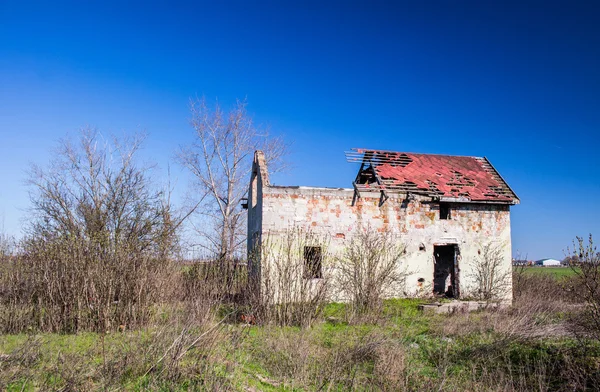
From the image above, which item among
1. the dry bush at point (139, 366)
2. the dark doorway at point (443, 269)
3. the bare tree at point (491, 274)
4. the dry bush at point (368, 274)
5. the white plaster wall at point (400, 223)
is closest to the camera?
the dry bush at point (139, 366)

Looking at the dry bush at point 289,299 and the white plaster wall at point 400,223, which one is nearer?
the dry bush at point 289,299

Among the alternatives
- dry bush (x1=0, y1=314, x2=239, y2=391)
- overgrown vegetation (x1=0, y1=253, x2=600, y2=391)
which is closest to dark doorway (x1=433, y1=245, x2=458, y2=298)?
overgrown vegetation (x1=0, y1=253, x2=600, y2=391)

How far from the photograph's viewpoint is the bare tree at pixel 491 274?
55.8ft

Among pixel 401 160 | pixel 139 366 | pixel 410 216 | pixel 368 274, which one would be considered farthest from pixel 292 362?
pixel 401 160

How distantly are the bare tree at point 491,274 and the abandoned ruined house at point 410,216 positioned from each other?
0.17 ft

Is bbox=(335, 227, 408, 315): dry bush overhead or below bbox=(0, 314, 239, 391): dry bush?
overhead

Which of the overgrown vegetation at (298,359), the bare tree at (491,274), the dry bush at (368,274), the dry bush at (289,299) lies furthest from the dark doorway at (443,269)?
the dry bush at (289,299)

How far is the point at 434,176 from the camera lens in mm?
18750

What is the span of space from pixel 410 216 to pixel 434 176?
285cm

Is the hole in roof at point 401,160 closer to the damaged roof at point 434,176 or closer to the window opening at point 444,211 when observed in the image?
the damaged roof at point 434,176

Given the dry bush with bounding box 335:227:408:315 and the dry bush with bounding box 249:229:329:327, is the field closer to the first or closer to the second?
the dry bush with bounding box 249:229:329:327

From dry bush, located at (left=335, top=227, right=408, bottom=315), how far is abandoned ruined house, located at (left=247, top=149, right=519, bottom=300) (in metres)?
0.25

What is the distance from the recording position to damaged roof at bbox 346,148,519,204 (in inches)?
686

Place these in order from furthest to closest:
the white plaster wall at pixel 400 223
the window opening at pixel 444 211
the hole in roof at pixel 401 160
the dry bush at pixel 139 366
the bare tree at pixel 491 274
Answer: the hole in roof at pixel 401 160 → the window opening at pixel 444 211 → the bare tree at pixel 491 274 → the white plaster wall at pixel 400 223 → the dry bush at pixel 139 366
